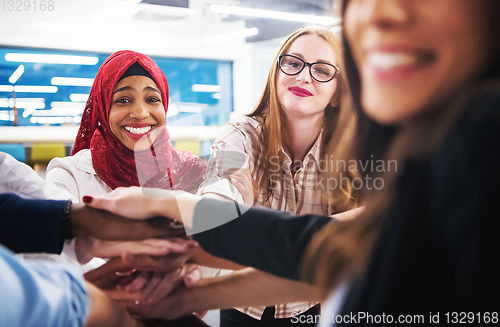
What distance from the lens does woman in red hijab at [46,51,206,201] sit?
0.86 meters

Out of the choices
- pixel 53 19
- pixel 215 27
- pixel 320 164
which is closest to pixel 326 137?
pixel 320 164

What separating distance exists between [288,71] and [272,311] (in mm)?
675

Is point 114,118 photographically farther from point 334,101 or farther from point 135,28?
point 135,28

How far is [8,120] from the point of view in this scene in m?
1.15

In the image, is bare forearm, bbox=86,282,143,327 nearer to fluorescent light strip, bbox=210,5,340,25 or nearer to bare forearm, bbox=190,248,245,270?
bare forearm, bbox=190,248,245,270

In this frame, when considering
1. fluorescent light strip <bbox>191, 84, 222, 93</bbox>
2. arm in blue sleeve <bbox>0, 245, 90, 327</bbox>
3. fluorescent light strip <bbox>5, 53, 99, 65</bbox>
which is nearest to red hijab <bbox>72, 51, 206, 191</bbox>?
arm in blue sleeve <bbox>0, 245, 90, 327</bbox>

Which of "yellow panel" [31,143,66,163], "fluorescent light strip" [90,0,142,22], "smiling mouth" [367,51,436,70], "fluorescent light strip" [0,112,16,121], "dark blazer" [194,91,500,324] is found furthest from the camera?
"yellow panel" [31,143,66,163]

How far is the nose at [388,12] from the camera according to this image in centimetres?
42

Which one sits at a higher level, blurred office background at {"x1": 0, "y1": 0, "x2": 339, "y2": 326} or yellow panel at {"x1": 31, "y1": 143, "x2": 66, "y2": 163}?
blurred office background at {"x1": 0, "y1": 0, "x2": 339, "y2": 326}

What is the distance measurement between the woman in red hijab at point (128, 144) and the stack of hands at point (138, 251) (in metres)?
0.16

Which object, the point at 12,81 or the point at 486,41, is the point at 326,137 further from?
the point at 12,81

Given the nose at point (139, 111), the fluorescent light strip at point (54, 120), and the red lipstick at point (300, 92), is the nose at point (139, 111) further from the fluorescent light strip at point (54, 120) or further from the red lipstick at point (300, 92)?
the fluorescent light strip at point (54, 120)

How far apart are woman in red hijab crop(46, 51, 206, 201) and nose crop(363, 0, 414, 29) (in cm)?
57

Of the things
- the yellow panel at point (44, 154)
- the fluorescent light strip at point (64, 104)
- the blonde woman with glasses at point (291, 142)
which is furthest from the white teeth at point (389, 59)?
the fluorescent light strip at point (64, 104)
